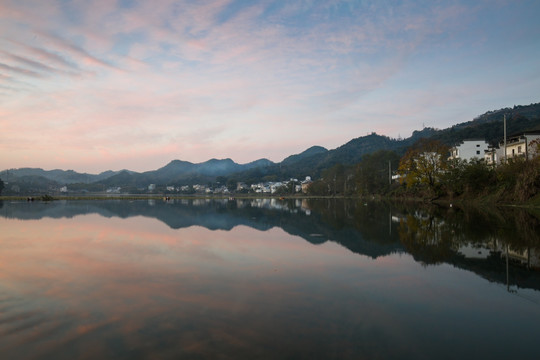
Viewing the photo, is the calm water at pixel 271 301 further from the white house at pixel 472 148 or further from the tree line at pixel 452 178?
the white house at pixel 472 148

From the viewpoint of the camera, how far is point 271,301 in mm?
6430

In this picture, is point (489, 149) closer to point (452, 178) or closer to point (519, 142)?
point (519, 142)

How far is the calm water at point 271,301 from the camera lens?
455cm

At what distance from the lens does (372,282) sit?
7.89 meters

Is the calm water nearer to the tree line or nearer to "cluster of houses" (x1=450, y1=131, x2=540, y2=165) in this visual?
the tree line

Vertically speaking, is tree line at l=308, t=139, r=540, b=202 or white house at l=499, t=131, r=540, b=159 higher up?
white house at l=499, t=131, r=540, b=159

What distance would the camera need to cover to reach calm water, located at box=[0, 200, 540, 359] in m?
4.55

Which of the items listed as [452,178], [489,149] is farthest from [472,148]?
[452,178]

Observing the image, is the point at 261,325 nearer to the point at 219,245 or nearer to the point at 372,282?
the point at 372,282

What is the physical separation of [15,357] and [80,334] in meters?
0.80

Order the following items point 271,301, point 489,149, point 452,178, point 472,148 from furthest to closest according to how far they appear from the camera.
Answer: point 472,148 → point 489,149 → point 452,178 → point 271,301

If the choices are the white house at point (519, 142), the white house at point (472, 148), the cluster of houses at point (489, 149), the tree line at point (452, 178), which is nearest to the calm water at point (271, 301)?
the tree line at point (452, 178)

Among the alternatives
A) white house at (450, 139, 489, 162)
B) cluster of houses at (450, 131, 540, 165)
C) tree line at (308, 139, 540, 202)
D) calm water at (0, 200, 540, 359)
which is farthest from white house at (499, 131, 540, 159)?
calm water at (0, 200, 540, 359)

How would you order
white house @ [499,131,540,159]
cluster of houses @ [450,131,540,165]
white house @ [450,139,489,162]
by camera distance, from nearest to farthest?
white house @ [499,131,540,159]
cluster of houses @ [450,131,540,165]
white house @ [450,139,489,162]
